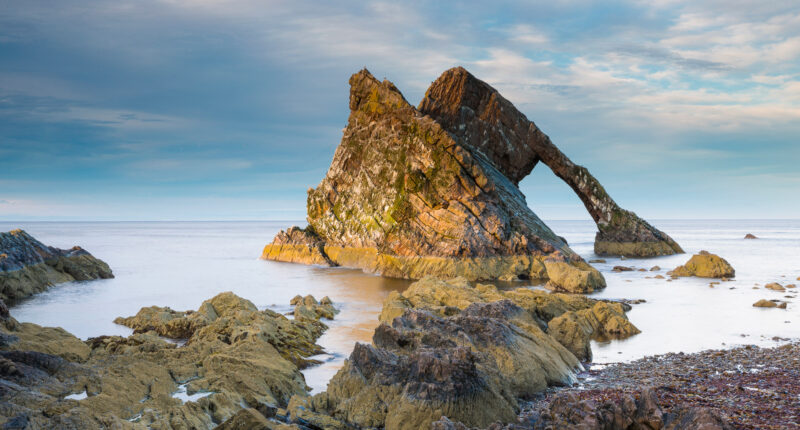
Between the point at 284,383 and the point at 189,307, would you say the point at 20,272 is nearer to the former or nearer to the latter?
the point at 189,307

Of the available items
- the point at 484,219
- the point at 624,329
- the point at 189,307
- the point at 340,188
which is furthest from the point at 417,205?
the point at 624,329

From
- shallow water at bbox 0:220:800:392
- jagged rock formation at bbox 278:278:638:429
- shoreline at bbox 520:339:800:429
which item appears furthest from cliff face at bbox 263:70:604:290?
jagged rock formation at bbox 278:278:638:429

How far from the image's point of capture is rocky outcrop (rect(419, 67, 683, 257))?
144 feet

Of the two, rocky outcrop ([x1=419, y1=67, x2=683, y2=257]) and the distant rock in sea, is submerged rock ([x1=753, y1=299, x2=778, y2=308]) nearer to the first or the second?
the distant rock in sea

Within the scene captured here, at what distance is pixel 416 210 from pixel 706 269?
1924 cm

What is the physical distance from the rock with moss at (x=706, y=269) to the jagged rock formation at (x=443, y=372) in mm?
23817

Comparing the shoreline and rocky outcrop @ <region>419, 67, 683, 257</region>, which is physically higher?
rocky outcrop @ <region>419, 67, 683, 257</region>

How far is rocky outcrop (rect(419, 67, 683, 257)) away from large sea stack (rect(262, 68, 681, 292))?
100 millimetres

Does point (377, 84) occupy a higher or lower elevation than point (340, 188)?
higher

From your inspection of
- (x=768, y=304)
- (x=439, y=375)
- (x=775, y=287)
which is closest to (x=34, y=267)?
(x=439, y=375)

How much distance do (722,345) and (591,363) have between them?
5078 mm

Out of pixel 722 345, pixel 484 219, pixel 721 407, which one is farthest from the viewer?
pixel 484 219

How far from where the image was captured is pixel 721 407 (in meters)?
9.05

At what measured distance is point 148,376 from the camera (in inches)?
417
